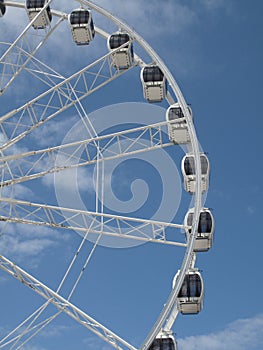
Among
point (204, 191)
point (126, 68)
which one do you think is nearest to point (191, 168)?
point (204, 191)

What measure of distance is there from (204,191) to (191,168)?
Result: 805 mm

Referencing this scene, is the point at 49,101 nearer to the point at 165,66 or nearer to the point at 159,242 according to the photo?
the point at 165,66

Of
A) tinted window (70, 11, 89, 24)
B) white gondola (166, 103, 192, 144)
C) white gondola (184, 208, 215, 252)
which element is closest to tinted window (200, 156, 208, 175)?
white gondola (166, 103, 192, 144)

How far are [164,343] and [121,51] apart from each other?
30.1 ft

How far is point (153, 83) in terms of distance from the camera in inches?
861

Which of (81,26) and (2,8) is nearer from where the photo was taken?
(81,26)

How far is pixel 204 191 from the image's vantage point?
67.9 ft

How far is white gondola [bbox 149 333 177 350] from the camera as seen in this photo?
17906 mm

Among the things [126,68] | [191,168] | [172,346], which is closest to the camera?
[172,346]

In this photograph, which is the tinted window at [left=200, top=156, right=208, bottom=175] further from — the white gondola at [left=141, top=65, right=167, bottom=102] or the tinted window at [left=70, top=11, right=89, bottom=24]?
the tinted window at [left=70, top=11, right=89, bottom=24]

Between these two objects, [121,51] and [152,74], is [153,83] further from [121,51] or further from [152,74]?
[121,51]

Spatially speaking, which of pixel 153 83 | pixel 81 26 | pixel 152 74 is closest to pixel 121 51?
pixel 152 74

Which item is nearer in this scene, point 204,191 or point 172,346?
point 172,346

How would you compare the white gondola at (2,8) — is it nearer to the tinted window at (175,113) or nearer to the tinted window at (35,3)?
the tinted window at (35,3)
